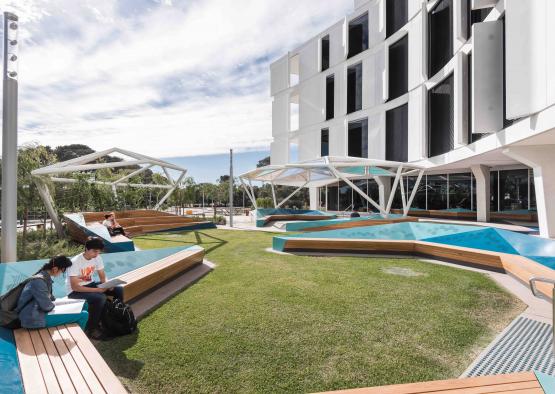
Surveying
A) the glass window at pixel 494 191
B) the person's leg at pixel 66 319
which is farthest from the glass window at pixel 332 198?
the person's leg at pixel 66 319

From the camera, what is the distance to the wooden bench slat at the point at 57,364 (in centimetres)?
268

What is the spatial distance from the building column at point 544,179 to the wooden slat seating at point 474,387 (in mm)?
12589

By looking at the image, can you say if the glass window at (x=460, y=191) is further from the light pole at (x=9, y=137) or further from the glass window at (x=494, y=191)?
the light pole at (x=9, y=137)

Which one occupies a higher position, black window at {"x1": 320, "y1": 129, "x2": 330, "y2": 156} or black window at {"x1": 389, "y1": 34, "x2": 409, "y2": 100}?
black window at {"x1": 389, "y1": 34, "x2": 409, "y2": 100}

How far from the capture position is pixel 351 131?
3400cm

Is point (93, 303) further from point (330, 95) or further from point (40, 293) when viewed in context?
point (330, 95)

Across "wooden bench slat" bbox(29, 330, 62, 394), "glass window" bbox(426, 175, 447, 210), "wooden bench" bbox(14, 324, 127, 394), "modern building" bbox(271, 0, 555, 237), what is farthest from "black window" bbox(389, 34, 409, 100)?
"wooden bench slat" bbox(29, 330, 62, 394)

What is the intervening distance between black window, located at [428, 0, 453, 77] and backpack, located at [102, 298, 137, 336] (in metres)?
25.2

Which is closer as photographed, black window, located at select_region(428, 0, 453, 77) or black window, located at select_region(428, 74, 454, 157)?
black window, located at select_region(428, 74, 454, 157)

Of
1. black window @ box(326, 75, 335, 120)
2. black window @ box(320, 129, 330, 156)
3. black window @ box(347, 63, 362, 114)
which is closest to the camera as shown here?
black window @ box(347, 63, 362, 114)

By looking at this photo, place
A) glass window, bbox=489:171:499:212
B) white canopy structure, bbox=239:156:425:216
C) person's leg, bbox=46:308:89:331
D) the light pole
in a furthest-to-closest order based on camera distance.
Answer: glass window, bbox=489:171:499:212 → white canopy structure, bbox=239:156:425:216 → the light pole → person's leg, bbox=46:308:89:331

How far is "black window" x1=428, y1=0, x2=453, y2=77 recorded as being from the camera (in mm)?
22741

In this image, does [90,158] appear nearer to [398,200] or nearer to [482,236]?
[482,236]

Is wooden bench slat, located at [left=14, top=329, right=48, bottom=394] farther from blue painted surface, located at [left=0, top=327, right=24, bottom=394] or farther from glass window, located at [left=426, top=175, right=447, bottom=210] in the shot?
glass window, located at [left=426, top=175, right=447, bottom=210]
